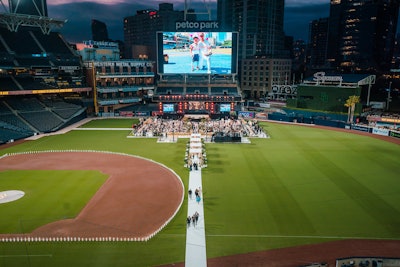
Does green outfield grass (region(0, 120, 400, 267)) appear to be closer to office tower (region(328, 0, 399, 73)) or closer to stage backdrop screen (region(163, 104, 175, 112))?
A: stage backdrop screen (region(163, 104, 175, 112))

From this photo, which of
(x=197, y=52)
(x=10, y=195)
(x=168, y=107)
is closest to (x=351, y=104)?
(x=197, y=52)

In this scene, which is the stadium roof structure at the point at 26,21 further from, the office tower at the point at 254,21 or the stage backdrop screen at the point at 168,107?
the office tower at the point at 254,21

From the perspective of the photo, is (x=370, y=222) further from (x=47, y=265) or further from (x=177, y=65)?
(x=177, y=65)

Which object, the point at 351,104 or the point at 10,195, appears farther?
the point at 351,104

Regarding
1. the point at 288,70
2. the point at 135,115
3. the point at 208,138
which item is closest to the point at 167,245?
the point at 208,138

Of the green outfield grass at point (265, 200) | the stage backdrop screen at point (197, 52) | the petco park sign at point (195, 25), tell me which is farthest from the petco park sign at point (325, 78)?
the petco park sign at point (195, 25)

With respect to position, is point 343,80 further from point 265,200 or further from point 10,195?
point 10,195

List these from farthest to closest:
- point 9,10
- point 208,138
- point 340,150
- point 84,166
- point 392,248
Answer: point 9,10 → point 208,138 → point 340,150 → point 84,166 → point 392,248

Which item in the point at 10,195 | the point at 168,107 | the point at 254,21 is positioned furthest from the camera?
the point at 254,21
